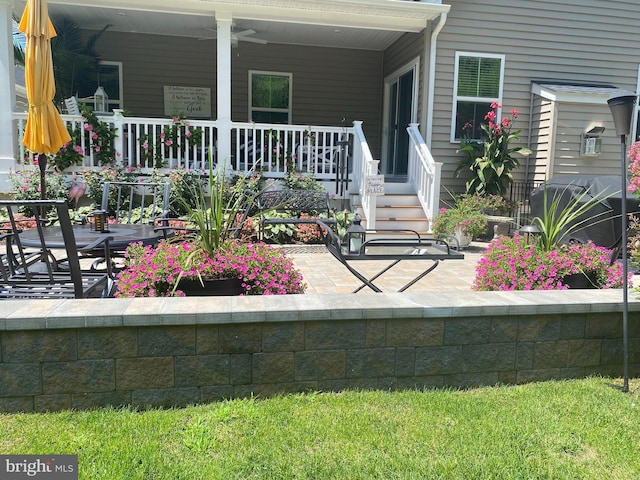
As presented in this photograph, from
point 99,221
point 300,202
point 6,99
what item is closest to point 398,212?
point 300,202

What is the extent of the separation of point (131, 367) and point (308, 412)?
2.80 ft

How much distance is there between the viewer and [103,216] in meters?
4.14

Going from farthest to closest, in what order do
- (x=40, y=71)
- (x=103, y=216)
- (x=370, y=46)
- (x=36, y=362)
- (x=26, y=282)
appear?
(x=370, y=46)
(x=40, y=71)
(x=103, y=216)
(x=26, y=282)
(x=36, y=362)

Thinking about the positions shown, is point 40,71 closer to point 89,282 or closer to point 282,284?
point 89,282

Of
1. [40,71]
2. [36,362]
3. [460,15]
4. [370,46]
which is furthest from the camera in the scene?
[370,46]

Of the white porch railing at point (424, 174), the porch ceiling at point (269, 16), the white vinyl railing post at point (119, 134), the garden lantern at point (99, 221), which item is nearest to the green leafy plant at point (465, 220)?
the white porch railing at point (424, 174)

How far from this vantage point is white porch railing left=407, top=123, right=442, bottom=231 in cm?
772

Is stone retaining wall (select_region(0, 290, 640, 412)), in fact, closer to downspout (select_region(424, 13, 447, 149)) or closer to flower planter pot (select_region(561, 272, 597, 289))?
flower planter pot (select_region(561, 272, 597, 289))

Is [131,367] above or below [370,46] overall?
below

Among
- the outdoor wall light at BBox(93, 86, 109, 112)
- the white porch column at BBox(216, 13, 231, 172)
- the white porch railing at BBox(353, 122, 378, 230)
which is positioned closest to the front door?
the white porch railing at BBox(353, 122, 378, 230)

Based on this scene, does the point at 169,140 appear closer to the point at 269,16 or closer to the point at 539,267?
the point at 269,16

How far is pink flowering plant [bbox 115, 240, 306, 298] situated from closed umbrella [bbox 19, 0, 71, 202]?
2.44 m

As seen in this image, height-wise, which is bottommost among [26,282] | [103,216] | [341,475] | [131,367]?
[341,475]

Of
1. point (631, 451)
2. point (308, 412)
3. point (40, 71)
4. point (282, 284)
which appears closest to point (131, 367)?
point (308, 412)
